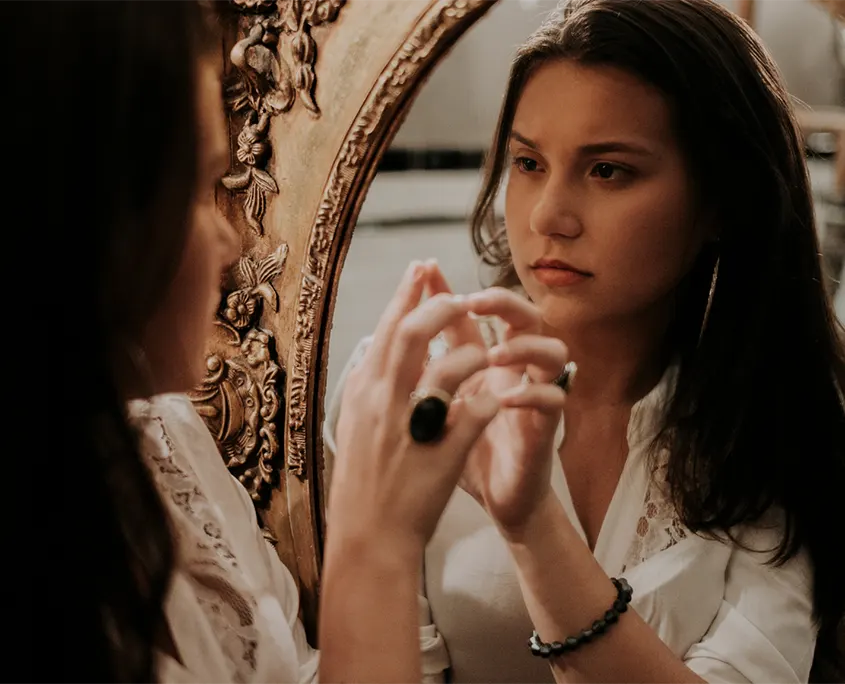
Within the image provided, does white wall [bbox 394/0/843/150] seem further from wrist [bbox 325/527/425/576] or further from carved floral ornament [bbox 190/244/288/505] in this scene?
wrist [bbox 325/527/425/576]

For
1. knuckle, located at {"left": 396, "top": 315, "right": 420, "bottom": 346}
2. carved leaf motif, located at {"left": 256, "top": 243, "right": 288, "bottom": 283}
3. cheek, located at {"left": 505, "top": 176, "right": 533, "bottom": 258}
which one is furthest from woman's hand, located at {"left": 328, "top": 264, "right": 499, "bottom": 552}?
carved leaf motif, located at {"left": 256, "top": 243, "right": 288, "bottom": 283}

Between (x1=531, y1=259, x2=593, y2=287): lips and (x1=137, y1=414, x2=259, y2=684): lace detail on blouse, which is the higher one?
(x1=531, y1=259, x2=593, y2=287): lips

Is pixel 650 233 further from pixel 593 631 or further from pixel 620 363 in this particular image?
pixel 593 631

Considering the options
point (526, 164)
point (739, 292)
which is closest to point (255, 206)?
point (526, 164)

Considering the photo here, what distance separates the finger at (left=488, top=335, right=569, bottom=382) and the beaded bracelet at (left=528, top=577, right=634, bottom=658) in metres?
0.16

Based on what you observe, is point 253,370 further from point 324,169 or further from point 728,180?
point 728,180

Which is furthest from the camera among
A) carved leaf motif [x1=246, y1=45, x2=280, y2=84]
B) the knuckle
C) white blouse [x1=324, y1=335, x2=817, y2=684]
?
carved leaf motif [x1=246, y1=45, x2=280, y2=84]

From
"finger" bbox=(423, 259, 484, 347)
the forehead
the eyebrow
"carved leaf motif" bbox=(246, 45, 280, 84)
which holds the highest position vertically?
"carved leaf motif" bbox=(246, 45, 280, 84)

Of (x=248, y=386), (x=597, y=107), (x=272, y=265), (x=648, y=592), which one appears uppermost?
(x=597, y=107)

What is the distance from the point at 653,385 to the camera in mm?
591

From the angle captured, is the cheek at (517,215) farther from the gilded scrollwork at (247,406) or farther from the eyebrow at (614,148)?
the gilded scrollwork at (247,406)

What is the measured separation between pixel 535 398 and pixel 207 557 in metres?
0.26

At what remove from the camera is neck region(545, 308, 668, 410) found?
58 cm

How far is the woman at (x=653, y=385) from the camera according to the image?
49 cm
